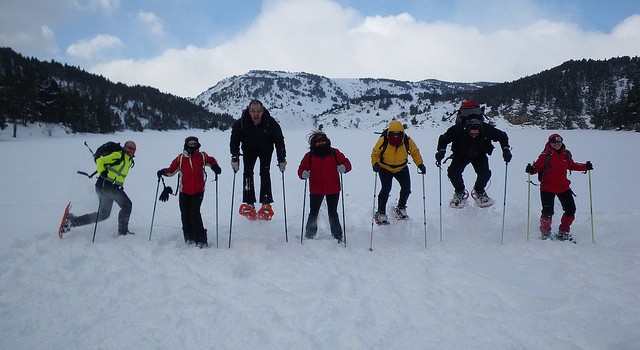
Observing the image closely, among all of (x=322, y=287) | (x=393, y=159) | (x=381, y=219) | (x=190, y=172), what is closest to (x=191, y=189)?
(x=190, y=172)

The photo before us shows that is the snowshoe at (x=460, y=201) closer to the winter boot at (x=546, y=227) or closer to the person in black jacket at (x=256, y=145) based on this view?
the winter boot at (x=546, y=227)

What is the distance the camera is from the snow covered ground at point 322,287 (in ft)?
10.5

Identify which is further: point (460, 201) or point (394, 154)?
point (460, 201)

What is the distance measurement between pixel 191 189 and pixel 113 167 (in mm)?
1725

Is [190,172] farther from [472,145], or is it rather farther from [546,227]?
[546,227]

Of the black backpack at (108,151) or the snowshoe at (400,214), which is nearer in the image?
the black backpack at (108,151)

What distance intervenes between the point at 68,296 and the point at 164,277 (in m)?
1.02

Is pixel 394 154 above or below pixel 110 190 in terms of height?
above

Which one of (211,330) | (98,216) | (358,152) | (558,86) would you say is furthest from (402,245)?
(558,86)

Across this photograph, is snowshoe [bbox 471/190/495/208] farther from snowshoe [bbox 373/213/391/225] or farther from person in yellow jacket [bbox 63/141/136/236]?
person in yellow jacket [bbox 63/141/136/236]

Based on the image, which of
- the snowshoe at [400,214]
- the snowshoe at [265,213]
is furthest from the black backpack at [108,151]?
the snowshoe at [400,214]

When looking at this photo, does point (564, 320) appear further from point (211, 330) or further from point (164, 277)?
point (164, 277)

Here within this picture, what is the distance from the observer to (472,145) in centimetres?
665

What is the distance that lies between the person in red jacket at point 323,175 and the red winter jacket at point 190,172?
5.48ft
